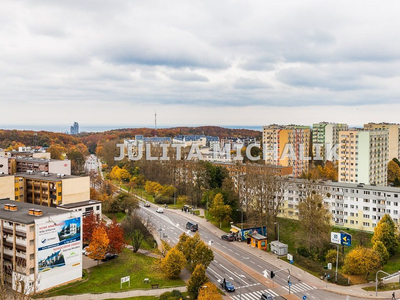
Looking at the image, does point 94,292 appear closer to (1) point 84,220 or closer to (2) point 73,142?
(1) point 84,220

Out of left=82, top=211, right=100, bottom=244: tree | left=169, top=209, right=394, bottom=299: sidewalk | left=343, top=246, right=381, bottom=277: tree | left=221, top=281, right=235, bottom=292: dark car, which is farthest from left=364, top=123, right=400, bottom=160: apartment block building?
left=82, top=211, right=100, bottom=244: tree

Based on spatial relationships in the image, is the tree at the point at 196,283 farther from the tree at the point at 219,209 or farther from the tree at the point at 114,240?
the tree at the point at 219,209

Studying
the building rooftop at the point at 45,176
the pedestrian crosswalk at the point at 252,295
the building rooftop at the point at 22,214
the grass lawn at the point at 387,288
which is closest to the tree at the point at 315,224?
the grass lawn at the point at 387,288

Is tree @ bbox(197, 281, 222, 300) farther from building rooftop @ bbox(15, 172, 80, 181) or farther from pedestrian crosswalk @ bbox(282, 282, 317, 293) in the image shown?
building rooftop @ bbox(15, 172, 80, 181)

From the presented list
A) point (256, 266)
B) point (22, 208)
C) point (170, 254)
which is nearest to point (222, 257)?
point (256, 266)

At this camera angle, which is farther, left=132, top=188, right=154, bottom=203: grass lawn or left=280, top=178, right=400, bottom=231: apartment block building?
left=132, top=188, right=154, bottom=203: grass lawn
